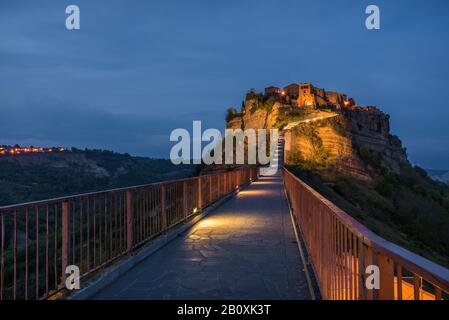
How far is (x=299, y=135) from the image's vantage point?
51.8 metres

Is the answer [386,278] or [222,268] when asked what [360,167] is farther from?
[386,278]

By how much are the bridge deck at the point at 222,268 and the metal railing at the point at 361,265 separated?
0.78 metres

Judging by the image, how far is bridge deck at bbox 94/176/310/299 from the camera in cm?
502

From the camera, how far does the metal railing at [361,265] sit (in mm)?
1700

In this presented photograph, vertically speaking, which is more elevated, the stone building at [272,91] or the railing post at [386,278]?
the stone building at [272,91]

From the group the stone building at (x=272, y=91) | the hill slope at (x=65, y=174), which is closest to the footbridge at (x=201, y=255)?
the hill slope at (x=65, y=174)

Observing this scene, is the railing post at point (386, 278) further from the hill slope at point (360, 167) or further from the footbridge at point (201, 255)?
the hill slope at point (360, 167)

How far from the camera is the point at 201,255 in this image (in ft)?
23.4

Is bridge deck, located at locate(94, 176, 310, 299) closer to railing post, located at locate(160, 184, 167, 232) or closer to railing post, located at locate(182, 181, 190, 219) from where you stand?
railing post, located at locate(160, 184, 167, 232)

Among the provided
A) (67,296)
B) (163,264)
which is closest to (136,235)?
(163,264)

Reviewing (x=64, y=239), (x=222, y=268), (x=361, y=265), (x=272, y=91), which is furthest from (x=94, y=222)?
(x=272, y=91)

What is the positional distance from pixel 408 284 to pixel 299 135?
48431 mm

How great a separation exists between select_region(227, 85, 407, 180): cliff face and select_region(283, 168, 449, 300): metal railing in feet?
127
